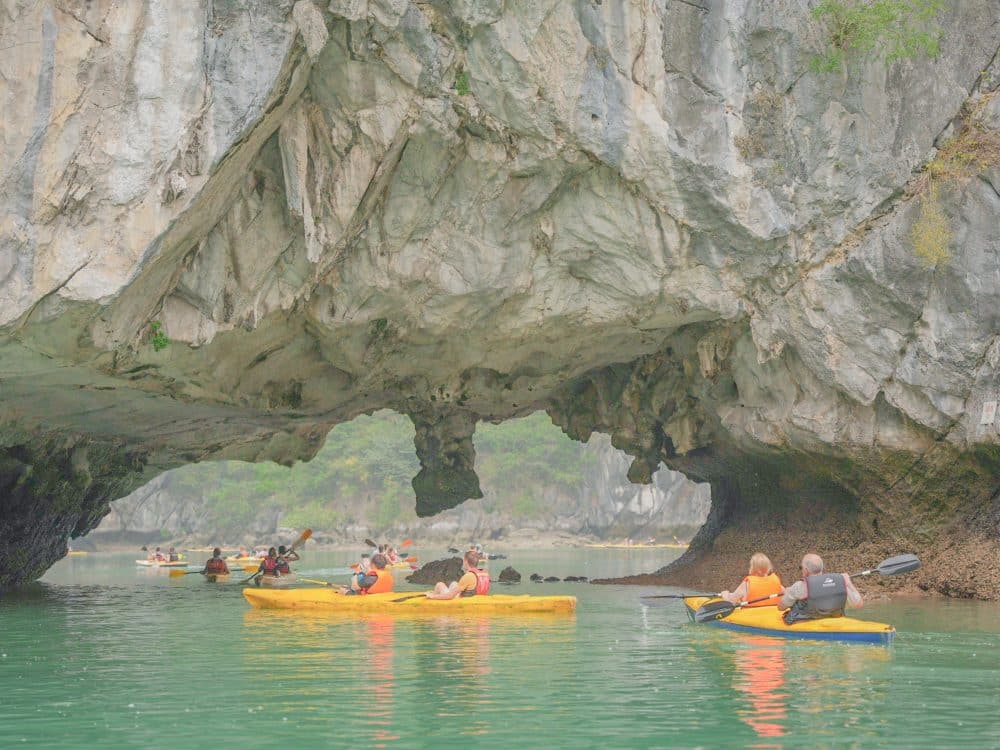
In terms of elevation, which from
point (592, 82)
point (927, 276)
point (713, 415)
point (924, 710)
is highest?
point (592, 82)

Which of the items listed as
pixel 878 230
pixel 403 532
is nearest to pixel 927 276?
pixel 878 230

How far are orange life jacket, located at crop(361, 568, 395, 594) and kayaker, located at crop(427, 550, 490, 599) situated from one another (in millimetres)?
1264

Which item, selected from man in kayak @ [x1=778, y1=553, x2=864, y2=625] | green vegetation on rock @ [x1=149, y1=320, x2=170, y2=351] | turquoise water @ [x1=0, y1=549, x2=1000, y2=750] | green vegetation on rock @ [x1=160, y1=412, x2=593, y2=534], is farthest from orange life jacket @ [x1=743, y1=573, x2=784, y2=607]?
green vegetation on rock @ [x1=160, y1=412, x2=593, y2=534]

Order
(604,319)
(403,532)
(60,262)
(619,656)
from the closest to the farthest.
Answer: (619,656) → (60,262) → (604,319) → (403,532)

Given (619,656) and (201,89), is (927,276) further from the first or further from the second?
(201,89)

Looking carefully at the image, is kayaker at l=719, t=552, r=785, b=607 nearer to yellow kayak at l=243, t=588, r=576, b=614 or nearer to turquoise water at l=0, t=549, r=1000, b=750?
turquoise water at l=0, t=549, r=1000, b=750

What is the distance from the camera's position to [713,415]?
21016 mm

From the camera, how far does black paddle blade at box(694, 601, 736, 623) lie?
44.9 ft

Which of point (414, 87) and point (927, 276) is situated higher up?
point (414, 87)

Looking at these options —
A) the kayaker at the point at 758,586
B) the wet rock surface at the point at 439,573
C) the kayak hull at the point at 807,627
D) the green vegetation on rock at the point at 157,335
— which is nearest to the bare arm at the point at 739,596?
the kayaker at the point at 758,586

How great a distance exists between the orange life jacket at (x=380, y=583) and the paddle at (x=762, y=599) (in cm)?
522

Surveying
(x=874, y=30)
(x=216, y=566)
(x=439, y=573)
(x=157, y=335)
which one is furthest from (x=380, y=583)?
(x=216, y=566)

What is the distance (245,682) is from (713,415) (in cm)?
1293

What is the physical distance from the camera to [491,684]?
948cm
